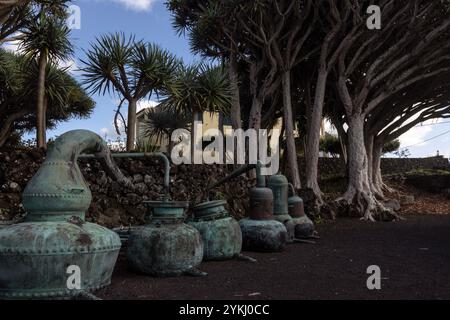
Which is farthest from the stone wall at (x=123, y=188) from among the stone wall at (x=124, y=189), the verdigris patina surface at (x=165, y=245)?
the verdigris patina surface at (x=165, y=245)

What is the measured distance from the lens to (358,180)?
13734mm

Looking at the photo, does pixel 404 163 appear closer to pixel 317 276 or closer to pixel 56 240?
pixel 317 276

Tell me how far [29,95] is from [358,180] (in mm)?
11729

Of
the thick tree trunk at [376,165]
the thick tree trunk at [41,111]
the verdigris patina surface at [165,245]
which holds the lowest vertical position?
the verdigris patina surface at [165,245]

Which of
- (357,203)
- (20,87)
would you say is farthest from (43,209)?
(20,87)

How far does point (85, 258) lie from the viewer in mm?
3791

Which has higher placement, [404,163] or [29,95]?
[29,95]

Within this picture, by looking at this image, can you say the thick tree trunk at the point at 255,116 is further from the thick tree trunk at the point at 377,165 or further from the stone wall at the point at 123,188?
the thick tree trunk at the point at 377,165

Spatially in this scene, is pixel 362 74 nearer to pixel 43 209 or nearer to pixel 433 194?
pixel 433 194

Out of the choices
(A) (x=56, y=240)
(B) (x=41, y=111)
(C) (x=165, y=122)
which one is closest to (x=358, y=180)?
(C) (x=165, y=122)

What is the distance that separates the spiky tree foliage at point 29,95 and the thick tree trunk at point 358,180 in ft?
30.8

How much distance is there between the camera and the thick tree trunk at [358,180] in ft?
43.9

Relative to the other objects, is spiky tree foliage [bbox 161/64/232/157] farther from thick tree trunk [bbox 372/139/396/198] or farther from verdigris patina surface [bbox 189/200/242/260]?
thick tree trunk [bbox 372/139/396/198]

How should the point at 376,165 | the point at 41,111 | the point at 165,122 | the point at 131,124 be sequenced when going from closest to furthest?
1. the point at 41,111
2. the point at 131,124
3. the point at 165,122
4. the point at 376,165
